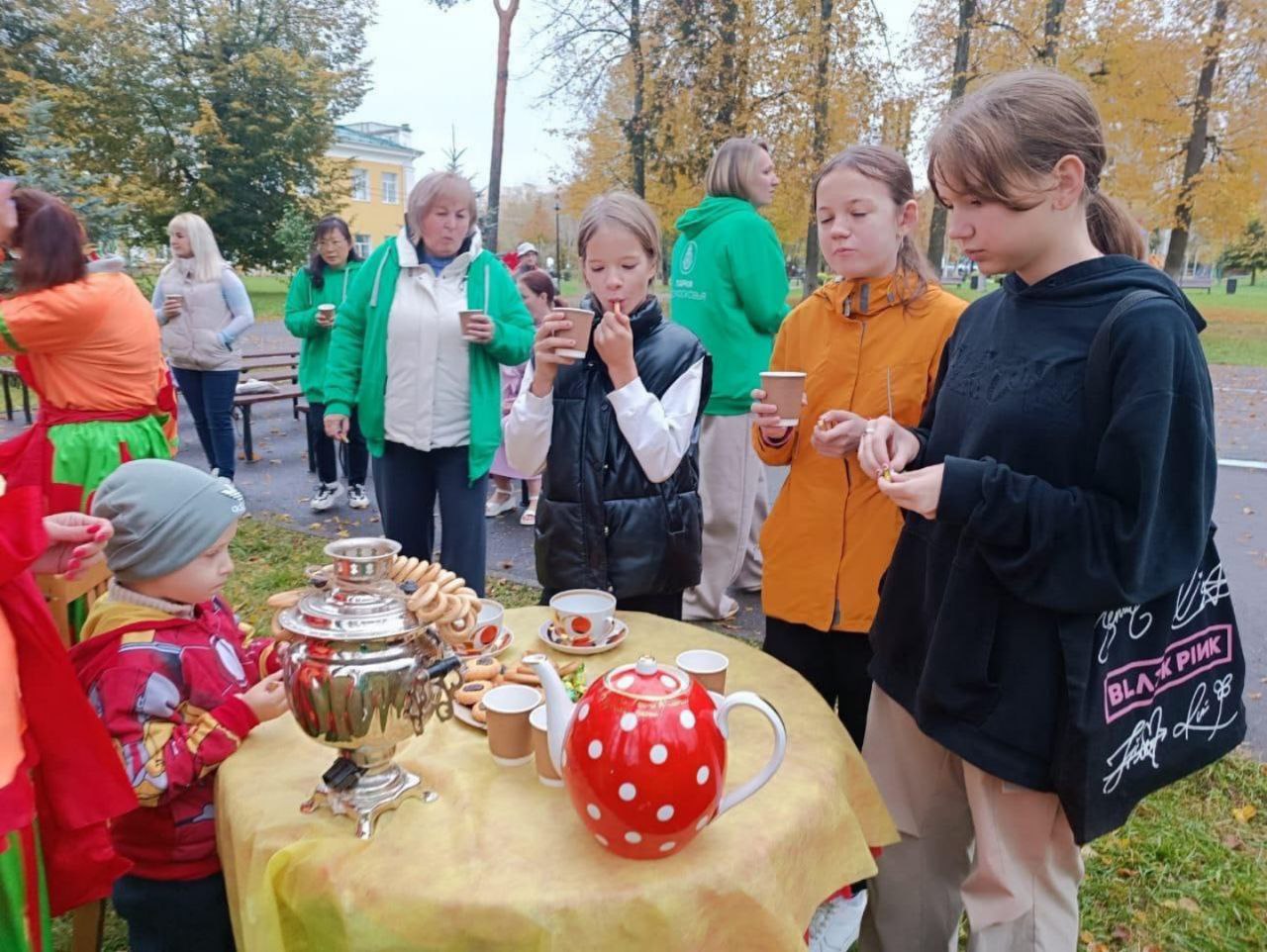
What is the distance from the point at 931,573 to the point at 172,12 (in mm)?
30774

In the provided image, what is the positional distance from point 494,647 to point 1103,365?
143 cm

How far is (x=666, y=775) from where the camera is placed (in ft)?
3.88

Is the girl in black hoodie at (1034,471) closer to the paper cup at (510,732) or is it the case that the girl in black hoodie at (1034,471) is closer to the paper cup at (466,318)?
the paper cup at (510,732)

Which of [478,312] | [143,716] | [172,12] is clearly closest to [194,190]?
[172,12]

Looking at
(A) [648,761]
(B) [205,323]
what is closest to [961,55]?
(B) [205,323]

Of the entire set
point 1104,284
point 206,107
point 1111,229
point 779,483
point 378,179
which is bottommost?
point 779,483

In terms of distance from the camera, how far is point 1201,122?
16.9m

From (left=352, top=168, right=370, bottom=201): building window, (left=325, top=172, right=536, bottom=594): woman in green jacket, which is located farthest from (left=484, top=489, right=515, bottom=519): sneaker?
(left=352, top=168, right=370, bottom=201): building window

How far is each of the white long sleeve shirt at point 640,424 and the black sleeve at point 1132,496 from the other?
102 centimetres

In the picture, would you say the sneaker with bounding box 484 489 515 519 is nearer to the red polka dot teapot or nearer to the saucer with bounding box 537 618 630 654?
the saucer with bounding box 537 618 630 654

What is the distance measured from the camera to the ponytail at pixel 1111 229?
5.43 ft

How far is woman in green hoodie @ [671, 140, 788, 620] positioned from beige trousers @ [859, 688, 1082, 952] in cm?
238

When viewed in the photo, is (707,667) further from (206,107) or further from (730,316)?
(206,107)

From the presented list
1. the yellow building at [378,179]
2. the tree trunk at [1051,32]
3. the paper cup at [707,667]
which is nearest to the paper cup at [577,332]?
the paper cup at [707,667]
